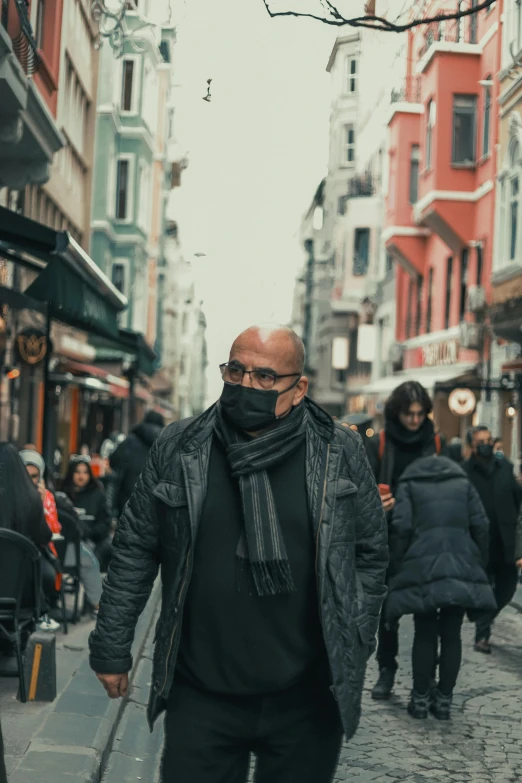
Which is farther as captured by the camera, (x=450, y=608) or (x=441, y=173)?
(x=441, y=173)

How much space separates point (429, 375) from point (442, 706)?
25.7 metres

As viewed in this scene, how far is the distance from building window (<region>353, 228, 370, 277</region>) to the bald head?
163ft

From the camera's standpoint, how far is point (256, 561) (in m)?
3.51

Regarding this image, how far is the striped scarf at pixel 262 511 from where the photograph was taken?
354cm

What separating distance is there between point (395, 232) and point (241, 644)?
110 feet

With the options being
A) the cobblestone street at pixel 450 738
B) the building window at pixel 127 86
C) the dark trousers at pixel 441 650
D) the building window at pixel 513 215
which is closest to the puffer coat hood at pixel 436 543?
the dark trousers at pixel 441 650

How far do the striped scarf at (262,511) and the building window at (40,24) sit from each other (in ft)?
42.2

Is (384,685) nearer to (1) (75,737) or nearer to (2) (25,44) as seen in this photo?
(1) (75,737)

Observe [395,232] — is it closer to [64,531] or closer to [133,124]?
[133,124]

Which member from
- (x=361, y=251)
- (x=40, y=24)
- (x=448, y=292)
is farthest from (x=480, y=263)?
(x=361, y=251)

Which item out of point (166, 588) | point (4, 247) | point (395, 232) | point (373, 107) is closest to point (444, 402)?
point (395, 232)

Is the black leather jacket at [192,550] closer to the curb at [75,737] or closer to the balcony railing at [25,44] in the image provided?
the curb at [75,737]

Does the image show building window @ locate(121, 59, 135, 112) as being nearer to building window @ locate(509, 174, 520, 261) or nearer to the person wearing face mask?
building window @ locate(509, 174, 520, 261)

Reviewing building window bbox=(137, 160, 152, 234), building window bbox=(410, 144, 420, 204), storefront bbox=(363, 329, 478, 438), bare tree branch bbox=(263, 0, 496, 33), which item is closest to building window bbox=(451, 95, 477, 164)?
storefront bbox=(363, 329, 478, 438)
